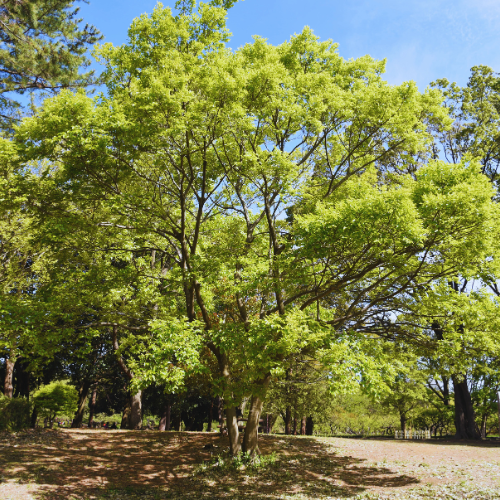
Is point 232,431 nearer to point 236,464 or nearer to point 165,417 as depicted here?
point 236,464

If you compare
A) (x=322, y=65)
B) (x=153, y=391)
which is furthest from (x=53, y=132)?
(x=153, y=391)

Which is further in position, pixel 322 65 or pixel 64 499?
pixel 322 65

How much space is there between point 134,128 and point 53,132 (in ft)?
6.66

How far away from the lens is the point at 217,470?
1191cm

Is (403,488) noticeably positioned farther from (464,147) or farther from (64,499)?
(464,147)

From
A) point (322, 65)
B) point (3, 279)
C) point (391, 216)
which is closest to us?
point (391, 216)

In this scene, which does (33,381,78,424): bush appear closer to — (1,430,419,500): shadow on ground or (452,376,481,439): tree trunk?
(1,430,419,500): shadow on ground

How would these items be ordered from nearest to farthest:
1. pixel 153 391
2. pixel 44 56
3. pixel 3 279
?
pixel 44 56 → pixel 3 279 → pixel 153 391

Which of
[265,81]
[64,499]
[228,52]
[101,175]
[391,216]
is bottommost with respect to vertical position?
[64,499]

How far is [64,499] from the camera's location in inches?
373

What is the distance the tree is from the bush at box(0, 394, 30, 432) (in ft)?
38.4

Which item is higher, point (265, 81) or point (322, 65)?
point (322, 65)

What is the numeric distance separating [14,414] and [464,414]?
2474 centimetres

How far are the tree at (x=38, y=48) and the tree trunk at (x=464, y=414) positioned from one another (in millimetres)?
26100
